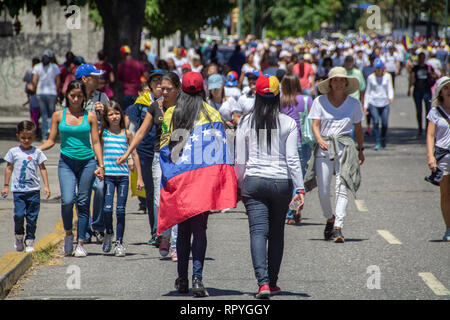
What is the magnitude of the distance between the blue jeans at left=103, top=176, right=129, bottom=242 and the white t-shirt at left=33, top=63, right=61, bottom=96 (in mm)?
10516

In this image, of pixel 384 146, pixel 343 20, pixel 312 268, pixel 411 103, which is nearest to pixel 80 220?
pixel 312 268

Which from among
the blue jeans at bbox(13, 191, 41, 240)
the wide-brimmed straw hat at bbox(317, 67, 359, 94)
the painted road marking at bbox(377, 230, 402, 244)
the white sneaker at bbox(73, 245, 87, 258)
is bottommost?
the painted road marking at bbox(377, 230, 402, 244)

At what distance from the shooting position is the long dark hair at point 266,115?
7.00 metres

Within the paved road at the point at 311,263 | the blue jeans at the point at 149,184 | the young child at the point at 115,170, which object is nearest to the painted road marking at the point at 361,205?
the paved road at the point at 311,263

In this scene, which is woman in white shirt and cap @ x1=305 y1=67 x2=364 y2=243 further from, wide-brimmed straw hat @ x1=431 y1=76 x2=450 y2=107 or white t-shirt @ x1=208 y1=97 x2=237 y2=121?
white t-shirt @ x1=208 y1=97 x2=237 y2=121

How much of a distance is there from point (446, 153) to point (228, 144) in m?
3.53

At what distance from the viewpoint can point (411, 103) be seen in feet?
111

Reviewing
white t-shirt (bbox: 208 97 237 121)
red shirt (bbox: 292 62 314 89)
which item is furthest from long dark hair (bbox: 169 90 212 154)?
red shirt (bbox: 292 62 314 89)

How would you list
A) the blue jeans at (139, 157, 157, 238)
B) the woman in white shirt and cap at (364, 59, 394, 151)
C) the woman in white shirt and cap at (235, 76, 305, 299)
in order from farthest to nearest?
the woman in white shirt and cap at (364, 59, 394, 151)
the blue jeans at (139, 157, 157, 238)
the woman in white shirt and cap at (235, 76, 305, 299)

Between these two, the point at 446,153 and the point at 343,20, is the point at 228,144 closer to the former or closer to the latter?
the point at 446,153

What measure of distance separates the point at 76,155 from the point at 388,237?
3621 mm

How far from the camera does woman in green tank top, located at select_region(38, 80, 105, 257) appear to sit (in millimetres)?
8773

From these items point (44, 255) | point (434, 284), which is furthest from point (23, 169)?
point (434, 284)

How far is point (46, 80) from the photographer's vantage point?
19109mm
